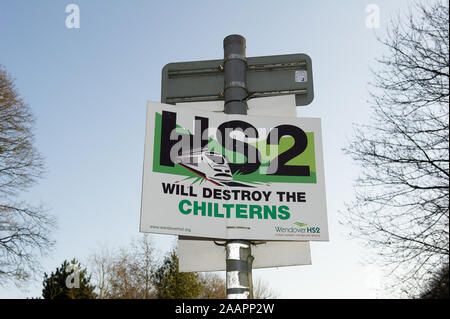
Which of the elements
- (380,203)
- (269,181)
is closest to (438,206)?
(380,203)

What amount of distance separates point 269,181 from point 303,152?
2.85ft

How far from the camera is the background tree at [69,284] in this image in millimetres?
41469

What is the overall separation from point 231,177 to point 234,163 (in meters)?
0.28

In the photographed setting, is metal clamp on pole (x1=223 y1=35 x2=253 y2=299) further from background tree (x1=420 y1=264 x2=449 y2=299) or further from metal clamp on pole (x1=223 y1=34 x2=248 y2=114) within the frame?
background tree (x1=420 y1=264 x2=449 y2=299)

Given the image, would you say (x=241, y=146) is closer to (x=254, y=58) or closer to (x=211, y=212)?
(x=211, y=212)

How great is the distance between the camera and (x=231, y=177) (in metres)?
7.90

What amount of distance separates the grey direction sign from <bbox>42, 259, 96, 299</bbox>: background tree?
35.2 meters

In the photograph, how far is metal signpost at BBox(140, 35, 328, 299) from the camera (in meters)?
7.43

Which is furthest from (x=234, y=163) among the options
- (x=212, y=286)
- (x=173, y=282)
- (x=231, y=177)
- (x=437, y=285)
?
(x=212, y=286)

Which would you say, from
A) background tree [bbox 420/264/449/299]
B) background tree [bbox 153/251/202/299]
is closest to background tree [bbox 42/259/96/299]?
background tree [bbox 153/251/202/299]

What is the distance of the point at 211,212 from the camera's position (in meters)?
7.59

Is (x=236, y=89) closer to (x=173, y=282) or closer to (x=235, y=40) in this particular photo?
(x=235, y=40)

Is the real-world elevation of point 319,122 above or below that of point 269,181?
above
